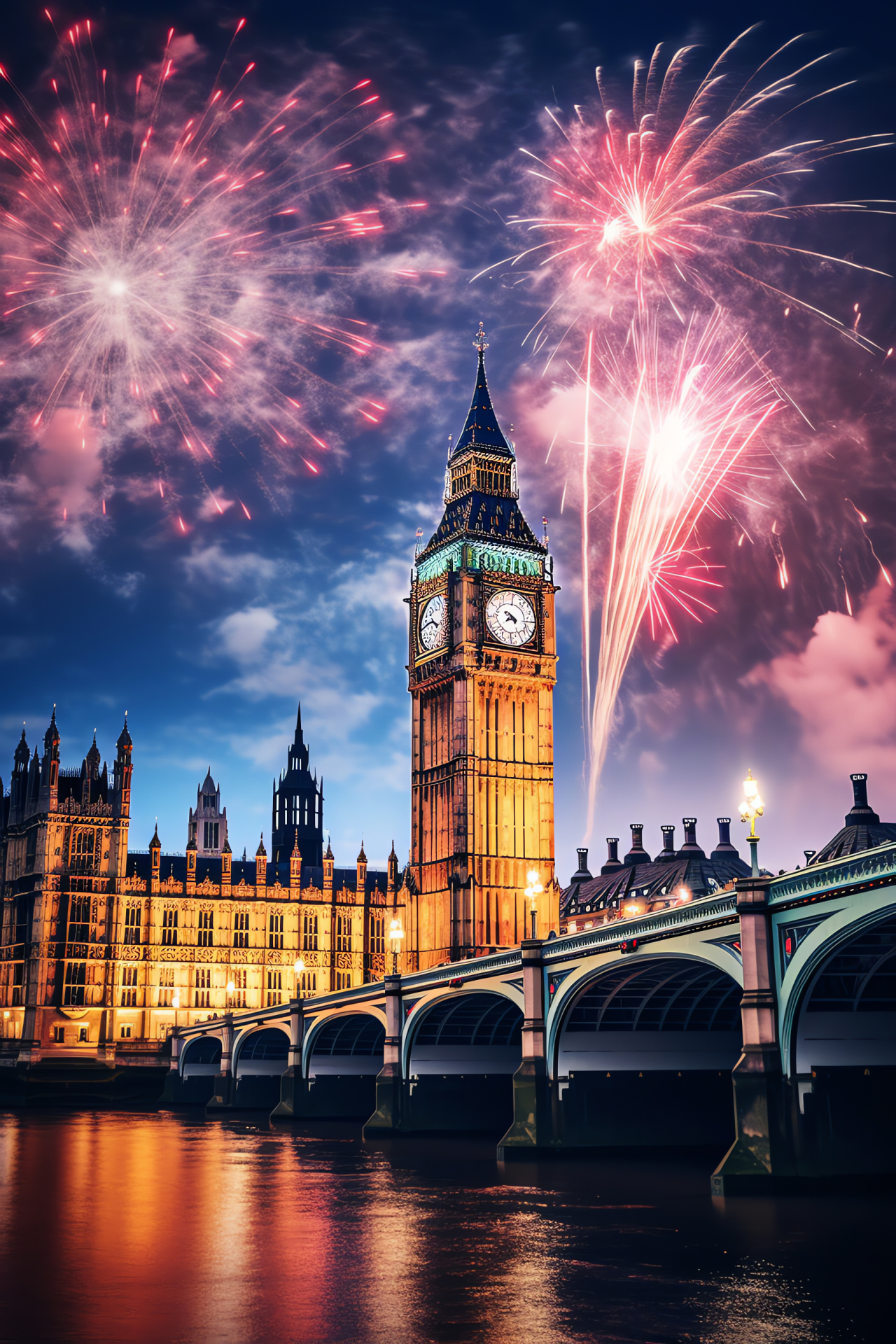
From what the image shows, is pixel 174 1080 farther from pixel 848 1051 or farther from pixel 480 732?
pixel 848 1051

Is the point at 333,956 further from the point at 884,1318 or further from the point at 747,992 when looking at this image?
the point at 884,1318

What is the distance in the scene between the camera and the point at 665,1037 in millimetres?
59844

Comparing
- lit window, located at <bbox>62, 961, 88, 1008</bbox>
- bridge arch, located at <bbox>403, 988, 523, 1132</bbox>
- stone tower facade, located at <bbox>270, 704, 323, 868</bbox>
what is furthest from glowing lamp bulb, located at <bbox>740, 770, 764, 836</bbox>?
stone tower facade, located at <bbox>270, 704, 323, 868</bbox>

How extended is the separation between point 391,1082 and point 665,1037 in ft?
63.1

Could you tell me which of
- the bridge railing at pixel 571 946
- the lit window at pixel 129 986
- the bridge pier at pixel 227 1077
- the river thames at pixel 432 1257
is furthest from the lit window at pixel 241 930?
the river thames at pixel 432 1257

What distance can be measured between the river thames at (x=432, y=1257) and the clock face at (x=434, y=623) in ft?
231

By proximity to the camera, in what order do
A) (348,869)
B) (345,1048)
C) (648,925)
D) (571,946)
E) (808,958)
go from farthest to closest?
(348,869) < (345,1048) < (571,946) < (648,925) < (808,958)

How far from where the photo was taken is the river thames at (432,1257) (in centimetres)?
2202

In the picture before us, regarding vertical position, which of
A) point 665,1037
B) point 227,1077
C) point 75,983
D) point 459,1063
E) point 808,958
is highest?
point 75,983

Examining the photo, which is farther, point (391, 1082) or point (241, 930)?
point (241, 930)

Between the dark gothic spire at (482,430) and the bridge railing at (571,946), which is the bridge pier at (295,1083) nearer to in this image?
the bridge railing at (571,946)

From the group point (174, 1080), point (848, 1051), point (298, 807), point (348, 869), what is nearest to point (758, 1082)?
point (848, 1051)

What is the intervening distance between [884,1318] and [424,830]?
96.8m

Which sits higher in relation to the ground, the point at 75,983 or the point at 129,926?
the point at 129,926
